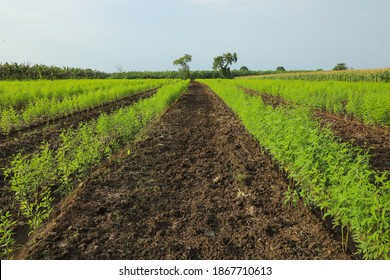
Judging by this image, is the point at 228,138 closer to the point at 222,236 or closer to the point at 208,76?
the point at 222,236

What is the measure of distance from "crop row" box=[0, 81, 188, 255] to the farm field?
0.13 feet

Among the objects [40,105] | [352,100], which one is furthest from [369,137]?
[40,105]

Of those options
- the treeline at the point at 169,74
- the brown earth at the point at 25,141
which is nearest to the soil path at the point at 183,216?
the brown earth at the point at 25,141

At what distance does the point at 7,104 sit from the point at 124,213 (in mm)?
13204

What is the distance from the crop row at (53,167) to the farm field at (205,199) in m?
0.04

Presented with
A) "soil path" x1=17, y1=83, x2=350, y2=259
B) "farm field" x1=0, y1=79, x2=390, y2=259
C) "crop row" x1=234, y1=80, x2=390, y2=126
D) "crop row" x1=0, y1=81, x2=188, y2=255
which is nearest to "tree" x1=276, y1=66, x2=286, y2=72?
"crop row" x1=234, y1=80, x2=390, y2=126

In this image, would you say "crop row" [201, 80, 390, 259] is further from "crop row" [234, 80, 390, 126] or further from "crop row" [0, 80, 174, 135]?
"crop row" [0, 80, 174, 135]

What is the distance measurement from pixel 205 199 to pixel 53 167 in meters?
3.12

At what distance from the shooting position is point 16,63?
35781 millimetres

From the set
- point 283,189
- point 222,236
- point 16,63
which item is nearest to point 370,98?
point 283,189

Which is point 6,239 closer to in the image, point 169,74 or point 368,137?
point 368,137

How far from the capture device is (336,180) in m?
4.10

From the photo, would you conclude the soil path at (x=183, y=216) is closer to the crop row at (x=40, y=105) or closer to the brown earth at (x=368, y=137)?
the brown earth at (x=368, y=137)

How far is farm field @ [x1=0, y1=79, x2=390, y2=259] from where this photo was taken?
12.4 ft
